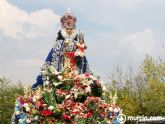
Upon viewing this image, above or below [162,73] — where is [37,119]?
below

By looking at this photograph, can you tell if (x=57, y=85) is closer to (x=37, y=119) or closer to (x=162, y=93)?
(x=37, y=119)

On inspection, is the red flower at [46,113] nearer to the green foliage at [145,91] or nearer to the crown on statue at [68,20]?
the crown on statue at [68,20]

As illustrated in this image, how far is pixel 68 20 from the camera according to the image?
12.4 meters

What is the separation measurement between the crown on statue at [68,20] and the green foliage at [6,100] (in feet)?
74.7

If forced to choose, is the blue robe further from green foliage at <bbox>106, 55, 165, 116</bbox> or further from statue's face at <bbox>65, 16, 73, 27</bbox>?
green foliage at <bbox>106, 55, 165, 116</bbox>

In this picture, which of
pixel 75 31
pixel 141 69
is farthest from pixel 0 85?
pixel 75 31

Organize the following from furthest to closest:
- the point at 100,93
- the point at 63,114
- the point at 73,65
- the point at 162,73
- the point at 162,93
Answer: the point at 162,73
the point at 162,93
the point at 73,65
the point at 100,93
the point at 63,114

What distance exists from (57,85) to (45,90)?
0.80 feet

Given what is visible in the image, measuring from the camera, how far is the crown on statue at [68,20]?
40.7 ft

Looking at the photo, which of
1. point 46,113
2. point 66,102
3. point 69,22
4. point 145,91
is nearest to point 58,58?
point 69,22

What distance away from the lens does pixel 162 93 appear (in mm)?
35906

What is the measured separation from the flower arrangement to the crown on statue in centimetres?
163

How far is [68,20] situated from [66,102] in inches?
96.0

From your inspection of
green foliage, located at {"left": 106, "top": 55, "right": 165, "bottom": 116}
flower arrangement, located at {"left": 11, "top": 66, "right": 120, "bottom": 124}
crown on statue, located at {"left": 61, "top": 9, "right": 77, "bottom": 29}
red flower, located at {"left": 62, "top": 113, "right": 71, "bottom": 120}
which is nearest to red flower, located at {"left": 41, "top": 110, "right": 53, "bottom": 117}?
flower arrangement, located at {"left": 11, "top": 66, "right": 120, "bottom": 124}
